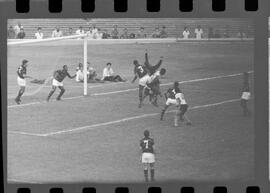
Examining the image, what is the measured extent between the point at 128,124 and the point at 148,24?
889 millimetres

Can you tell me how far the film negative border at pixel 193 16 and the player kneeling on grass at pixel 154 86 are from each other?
52 centimetres

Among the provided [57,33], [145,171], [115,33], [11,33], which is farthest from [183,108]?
[11,33]

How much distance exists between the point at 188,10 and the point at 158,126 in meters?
1.03

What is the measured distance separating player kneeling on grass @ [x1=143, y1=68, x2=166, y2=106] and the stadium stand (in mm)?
347

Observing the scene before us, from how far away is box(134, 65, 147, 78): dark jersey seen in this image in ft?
27.5

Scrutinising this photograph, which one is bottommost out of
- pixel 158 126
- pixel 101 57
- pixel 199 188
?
pixel 199 188

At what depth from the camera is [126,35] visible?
8344 mm

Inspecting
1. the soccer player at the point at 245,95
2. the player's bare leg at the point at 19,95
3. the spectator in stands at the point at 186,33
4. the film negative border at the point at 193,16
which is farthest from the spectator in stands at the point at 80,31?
the soccer player at the point at 245,95

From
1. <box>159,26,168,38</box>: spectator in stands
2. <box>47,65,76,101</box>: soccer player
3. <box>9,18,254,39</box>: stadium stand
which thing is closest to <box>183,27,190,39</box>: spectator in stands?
<box>9,18,254,39</box>: stadium stand

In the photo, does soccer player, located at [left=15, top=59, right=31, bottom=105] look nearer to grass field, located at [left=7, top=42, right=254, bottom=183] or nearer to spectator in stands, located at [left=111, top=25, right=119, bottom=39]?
grass field, located at [left=7, top=42, right=254, bottom=183]

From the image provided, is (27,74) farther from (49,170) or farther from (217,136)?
(217,136)

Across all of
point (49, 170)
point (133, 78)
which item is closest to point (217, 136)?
point (133, 78)

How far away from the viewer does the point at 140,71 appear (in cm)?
840

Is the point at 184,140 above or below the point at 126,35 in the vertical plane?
below
